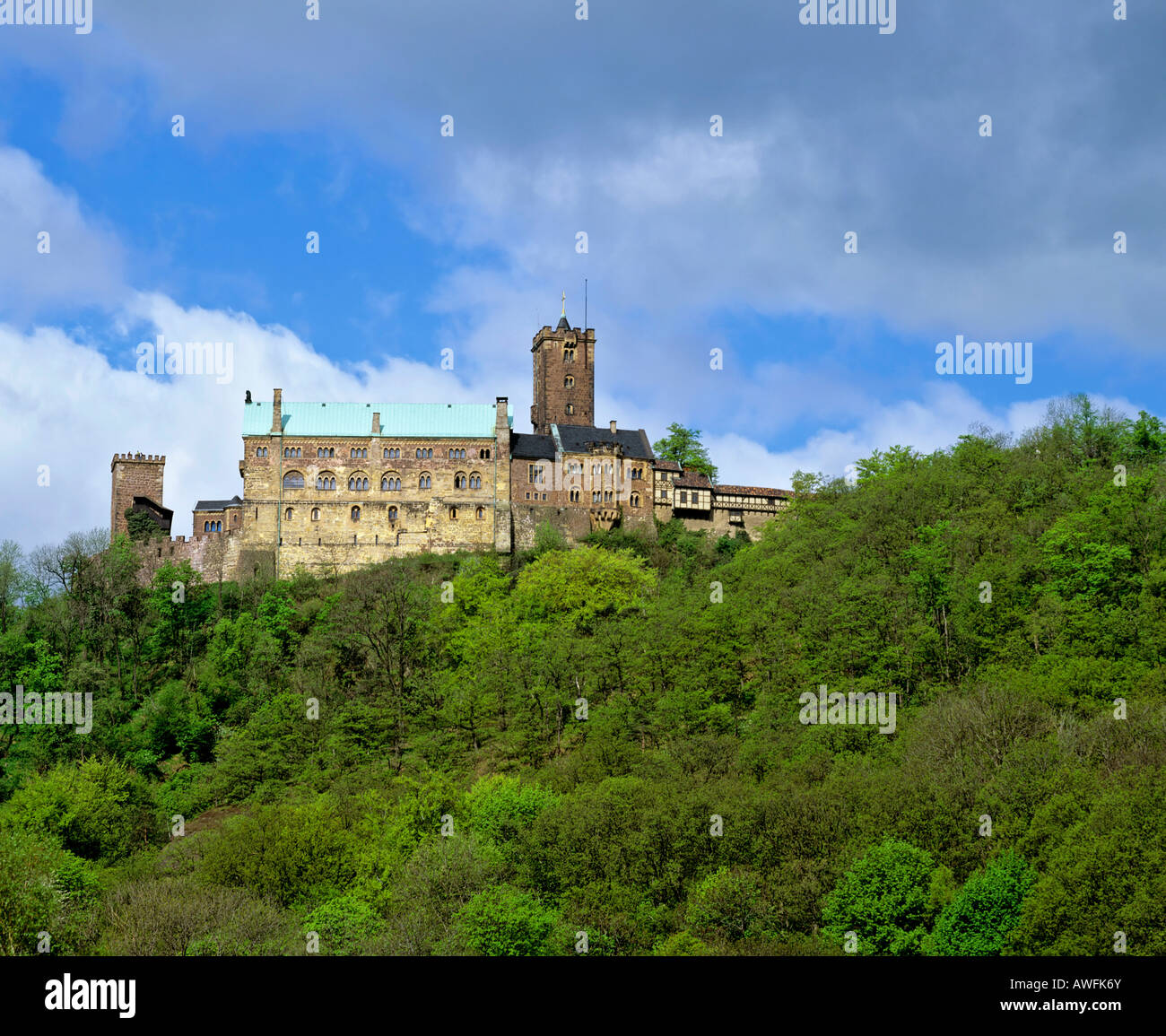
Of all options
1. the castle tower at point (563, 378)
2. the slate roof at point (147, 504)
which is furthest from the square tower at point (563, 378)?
the slate roof at point (147, 504)

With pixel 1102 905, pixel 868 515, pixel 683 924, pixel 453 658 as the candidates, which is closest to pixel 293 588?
pixel 453 658

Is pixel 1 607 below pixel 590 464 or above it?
below

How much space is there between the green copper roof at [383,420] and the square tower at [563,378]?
976 centimetres

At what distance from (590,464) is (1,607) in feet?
130

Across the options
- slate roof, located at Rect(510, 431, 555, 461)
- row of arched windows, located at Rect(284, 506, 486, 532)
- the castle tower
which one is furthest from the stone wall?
row of arched windows, located at Rect(284, 506, 486, 532)

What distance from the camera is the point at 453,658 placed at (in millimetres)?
78812

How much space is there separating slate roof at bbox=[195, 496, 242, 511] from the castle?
6.1 inches

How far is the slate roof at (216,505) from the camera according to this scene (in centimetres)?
9789

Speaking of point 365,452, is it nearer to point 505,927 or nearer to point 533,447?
point 533,447

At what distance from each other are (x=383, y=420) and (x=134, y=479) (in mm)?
18139

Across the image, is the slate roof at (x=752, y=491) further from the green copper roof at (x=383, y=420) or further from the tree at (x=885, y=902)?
the tree at (x=885, y=902)

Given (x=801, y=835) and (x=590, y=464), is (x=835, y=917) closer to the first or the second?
(x=801, y=835)

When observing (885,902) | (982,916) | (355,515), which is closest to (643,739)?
(885,902)

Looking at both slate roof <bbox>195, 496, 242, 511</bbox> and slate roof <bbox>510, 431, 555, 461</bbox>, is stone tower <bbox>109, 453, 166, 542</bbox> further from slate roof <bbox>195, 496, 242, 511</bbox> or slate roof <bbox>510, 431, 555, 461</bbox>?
slate roof <bbox>510, 431, 555, 461</bbox>
